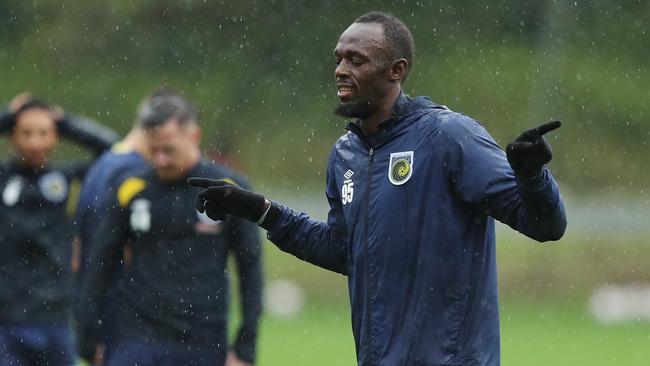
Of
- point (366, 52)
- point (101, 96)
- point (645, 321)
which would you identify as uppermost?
point (366, 52)

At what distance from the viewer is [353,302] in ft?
18.2

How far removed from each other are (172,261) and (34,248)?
5.32 feet

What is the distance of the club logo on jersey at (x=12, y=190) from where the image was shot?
9117 millimetres

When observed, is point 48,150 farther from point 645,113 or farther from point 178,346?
point 645,113

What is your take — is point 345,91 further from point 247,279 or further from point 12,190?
point 12,190

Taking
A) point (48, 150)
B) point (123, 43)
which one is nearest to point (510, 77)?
point (123, 43)

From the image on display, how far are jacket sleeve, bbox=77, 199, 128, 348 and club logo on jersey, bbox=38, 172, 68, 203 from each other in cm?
127

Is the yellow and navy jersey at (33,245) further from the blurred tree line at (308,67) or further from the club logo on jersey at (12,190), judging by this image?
the blurred tree line at (308,67)

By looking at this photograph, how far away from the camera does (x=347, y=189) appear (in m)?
5.61

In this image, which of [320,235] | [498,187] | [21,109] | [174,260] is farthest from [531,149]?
[21,109]

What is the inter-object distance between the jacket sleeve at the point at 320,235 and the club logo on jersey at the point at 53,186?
355cm

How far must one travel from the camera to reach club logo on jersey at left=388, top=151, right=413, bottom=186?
542 centimetres

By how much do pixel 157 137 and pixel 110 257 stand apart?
0.67 m

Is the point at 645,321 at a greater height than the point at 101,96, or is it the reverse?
the point at 101,96
